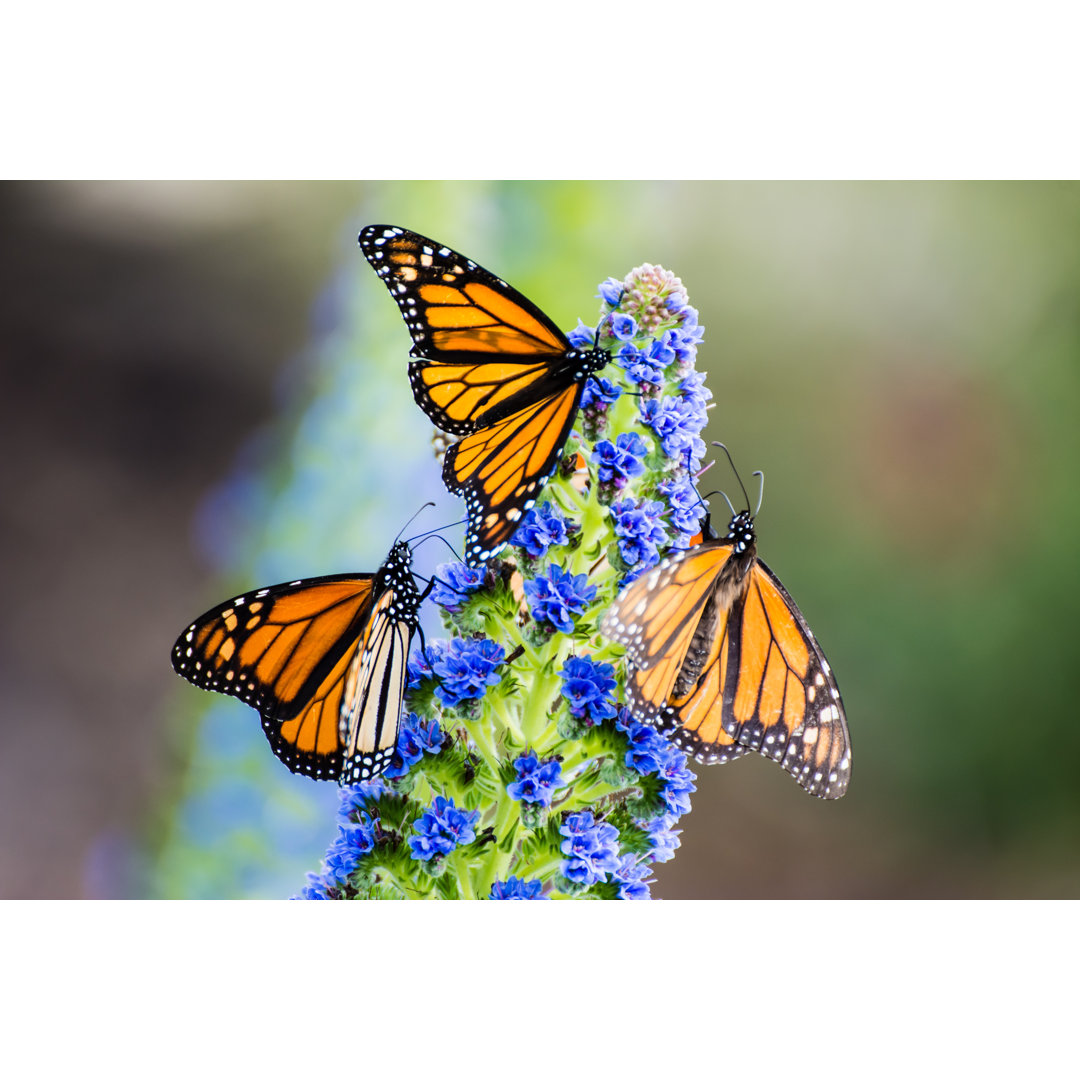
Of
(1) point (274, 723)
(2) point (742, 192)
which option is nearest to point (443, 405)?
(1) point (274, 723)

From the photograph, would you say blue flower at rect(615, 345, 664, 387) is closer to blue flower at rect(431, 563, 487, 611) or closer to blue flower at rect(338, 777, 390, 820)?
blue flower at rect(431, 563, 487, 611)

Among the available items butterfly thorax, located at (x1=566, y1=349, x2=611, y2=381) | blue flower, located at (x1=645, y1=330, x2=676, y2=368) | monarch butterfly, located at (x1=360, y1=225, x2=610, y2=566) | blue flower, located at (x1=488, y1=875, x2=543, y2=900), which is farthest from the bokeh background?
blue flower, located at (x1=488, y1=875, x2=543, y2=900)

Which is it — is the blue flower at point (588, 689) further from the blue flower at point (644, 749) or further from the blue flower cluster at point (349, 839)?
the blue flower cluster at point (349, 839)

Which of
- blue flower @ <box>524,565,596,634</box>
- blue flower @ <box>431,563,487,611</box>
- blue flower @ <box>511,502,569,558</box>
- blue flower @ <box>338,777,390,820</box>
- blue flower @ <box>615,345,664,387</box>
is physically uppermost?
blue flower @ <box>615,345,664,387</box>

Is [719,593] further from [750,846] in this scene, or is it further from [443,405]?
[750,846]

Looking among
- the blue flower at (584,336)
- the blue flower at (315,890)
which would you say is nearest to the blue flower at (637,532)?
the blue flower at (584,336)

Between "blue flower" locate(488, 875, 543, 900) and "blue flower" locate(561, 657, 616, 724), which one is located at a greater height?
"blue flower" locate(561, 657, 616, 724)
